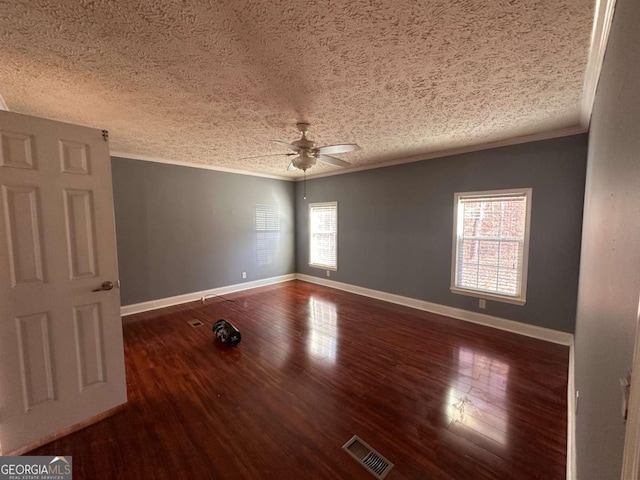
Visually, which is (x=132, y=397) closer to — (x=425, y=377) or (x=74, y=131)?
(x=74, y=131)

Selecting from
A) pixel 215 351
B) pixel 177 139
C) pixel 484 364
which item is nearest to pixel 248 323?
pixel 215 351

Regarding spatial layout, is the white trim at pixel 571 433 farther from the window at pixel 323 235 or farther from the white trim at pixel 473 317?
the window at pixel 323 235

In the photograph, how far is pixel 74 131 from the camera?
1766 millimetres

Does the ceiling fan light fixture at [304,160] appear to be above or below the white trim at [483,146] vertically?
below

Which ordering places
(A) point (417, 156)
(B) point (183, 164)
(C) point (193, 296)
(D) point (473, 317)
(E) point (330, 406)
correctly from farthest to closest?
(C) point (193, 296) < (B) point (183, 164) < (A) point (417, 156) < (D) point (473, 317) < (E) point (330, 406)

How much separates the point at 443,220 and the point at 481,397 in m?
2.53

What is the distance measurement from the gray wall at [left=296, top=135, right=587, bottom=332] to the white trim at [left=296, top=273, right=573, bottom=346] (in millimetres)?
72

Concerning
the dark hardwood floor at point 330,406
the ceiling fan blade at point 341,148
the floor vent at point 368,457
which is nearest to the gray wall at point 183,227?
the dark hardwood floor at point 330,406

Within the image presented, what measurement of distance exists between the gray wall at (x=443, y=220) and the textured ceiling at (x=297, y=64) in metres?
0.54

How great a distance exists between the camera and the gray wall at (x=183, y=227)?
413 centimetres

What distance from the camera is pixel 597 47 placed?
1.55 metres

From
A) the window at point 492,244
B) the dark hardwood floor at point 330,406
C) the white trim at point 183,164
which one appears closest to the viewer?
the dark hardwood floor at point 330,406

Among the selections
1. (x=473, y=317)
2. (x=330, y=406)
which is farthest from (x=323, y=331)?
(x=473, y=317)

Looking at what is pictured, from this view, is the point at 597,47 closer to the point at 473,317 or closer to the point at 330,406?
the point at 330,406
